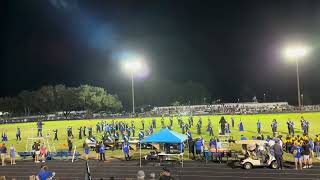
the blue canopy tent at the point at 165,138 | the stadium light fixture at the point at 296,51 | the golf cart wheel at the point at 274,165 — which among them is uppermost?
the stadium light fixture at the point at 296,51

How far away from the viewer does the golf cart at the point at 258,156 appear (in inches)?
939

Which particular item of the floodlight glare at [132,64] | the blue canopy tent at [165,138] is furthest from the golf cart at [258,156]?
the floodlight glare at [132,64]

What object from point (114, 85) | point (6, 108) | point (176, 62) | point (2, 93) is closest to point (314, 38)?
point (176, 62)

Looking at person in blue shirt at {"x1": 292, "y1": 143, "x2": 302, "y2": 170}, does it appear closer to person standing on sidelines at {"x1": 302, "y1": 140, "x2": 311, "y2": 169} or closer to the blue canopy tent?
person standing on sidelines at {"x1": 302, "y1": 140, "x2": 311, "y2": 169}

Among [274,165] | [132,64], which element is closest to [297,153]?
[274,165]

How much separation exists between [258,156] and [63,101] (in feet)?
392

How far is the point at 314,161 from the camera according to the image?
25.9 m

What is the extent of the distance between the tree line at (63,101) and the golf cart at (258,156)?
110901 millimetres

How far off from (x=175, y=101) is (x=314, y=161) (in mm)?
136013

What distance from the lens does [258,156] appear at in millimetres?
24141

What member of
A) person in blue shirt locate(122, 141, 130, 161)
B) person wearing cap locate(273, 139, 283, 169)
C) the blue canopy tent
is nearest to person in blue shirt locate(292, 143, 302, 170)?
person wearing cap locate(273, 139, 283, 169)

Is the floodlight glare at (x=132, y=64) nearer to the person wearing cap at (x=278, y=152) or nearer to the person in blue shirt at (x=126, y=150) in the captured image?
the person in blue shirt at (x=126, y=150)

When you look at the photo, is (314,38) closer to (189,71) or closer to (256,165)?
(189,71)

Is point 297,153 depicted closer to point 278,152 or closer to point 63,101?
point 278,152
